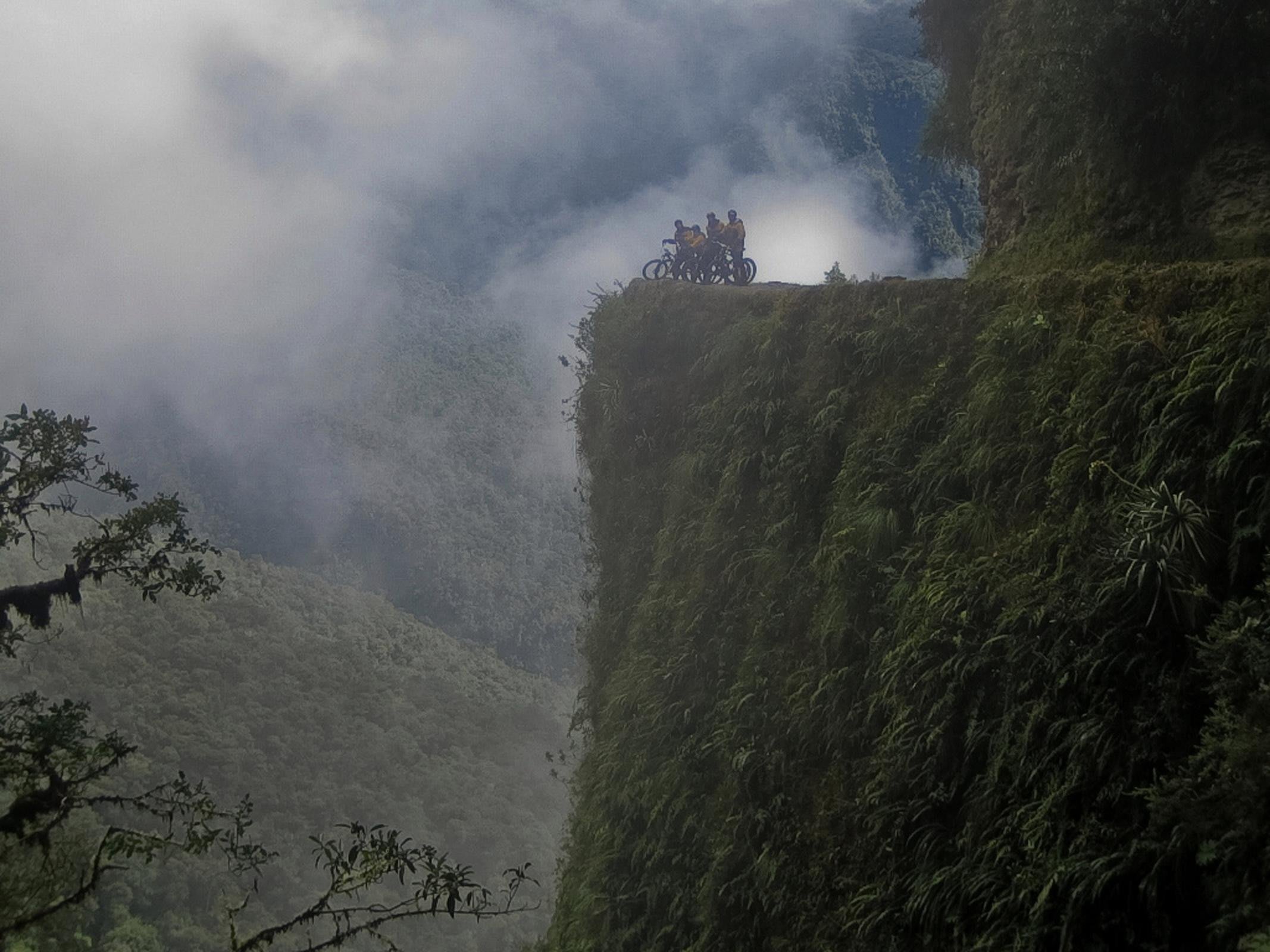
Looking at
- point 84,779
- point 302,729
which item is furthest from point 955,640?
point 302,729

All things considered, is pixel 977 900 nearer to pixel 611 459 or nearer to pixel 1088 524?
pixel 1088 524

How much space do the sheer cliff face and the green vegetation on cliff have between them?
89.5 inches

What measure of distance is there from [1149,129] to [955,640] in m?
6.40

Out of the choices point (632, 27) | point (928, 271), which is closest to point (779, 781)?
point (928, 271)

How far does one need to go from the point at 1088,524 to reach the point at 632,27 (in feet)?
540

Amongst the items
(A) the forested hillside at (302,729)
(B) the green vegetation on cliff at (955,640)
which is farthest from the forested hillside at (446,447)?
(B) the green vegetation on cliff at (955,640)

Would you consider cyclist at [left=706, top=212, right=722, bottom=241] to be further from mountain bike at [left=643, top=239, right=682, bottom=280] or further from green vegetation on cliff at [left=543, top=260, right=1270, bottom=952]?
green vegetation on cliff at [left=543, top=260, right=1270, bottom=952]

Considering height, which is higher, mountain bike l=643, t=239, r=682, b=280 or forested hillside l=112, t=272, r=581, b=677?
forested hillside l=112, t=272, r=581, b=677

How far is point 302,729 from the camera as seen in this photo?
84.1m

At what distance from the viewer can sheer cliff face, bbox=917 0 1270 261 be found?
31.0ft

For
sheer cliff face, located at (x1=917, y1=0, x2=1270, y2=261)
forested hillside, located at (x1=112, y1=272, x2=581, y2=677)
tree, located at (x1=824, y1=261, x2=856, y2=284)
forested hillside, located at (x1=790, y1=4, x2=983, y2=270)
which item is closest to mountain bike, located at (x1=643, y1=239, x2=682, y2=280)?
tree, located at (x1=824, y1=261, x2=856, y2=284)

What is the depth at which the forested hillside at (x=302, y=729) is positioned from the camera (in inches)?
2638

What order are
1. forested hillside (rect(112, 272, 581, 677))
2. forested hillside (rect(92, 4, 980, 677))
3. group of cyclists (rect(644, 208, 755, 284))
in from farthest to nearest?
forested hillside (rect(112, 272, 581, 677))
forested hillside (rect(92, 4, 980, 677))
group of cyclists (rect(644, 208, 755, 284))

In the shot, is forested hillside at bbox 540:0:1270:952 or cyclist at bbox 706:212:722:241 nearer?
forested hillside at bbox 540:0:1270:952
